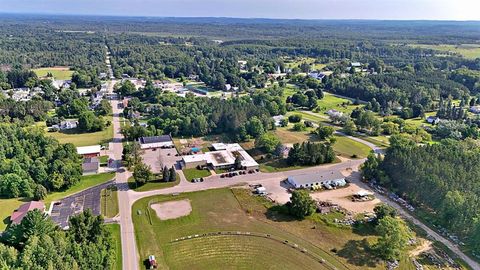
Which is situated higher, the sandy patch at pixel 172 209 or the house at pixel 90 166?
the house at pixel 90 166

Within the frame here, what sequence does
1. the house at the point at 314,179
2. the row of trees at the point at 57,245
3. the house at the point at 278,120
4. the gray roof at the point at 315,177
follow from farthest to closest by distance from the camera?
the house at the point at 278,120, the gray roof at the point at 315,177, the house at the point at 314,179, the row of trees at the point at 57,245

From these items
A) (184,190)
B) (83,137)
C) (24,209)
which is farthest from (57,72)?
(184,190)

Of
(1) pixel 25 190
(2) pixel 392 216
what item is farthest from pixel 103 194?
(2) pixel 392 216

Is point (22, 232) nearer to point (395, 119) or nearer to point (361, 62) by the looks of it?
point (395, 119)

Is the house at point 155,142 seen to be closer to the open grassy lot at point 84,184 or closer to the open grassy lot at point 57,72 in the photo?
the open grassy lot at point 84,184

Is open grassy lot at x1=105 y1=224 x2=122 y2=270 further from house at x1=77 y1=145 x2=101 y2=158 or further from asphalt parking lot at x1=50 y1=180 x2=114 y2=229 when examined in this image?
house at x1=77 y1=145 x2=101 y2=158

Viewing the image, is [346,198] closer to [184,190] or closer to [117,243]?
[184,190]

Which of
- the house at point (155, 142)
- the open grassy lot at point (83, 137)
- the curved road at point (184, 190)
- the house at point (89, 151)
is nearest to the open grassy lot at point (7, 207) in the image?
the curved road at point (184, 190)
